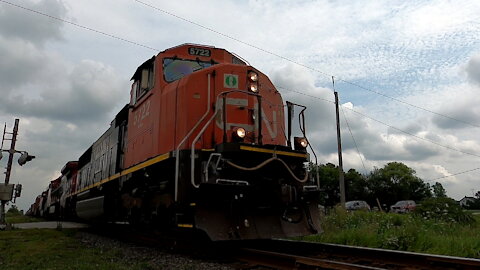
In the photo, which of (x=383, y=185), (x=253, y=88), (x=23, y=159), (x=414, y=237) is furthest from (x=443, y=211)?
(x=383, y=185)

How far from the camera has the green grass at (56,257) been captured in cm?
615

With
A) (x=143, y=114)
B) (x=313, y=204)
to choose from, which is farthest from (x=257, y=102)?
(x=143, y=114)

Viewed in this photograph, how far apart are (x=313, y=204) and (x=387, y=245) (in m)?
2.00

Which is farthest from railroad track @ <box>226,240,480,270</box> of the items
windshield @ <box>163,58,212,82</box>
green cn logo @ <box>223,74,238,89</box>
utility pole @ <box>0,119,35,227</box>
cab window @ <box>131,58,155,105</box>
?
utility pole @ <box>0,119,35,227</box>

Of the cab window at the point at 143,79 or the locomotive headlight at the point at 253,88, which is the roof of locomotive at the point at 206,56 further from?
the locomotive headlight at the point at 253,88

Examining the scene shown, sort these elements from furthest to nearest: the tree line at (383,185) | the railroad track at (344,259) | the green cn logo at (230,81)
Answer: the tree line at (383,185)
the green cn logo at (230,81)
the railroad track at (344,259)

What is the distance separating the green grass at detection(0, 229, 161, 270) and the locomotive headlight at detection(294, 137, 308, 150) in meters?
3.36

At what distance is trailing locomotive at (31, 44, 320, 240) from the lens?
239 inches

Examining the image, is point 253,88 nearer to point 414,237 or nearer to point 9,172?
point 414,237

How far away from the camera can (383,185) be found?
6638 cm

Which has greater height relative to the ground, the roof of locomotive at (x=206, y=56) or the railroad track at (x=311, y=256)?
the roof of locomotive at (x=206, y=56)

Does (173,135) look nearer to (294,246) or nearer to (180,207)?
(180,207)

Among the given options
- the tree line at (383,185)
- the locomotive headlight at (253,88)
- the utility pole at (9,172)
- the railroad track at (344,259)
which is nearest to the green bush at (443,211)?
the railroad track at (344,259)

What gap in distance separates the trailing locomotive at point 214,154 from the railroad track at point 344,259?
0.47m
